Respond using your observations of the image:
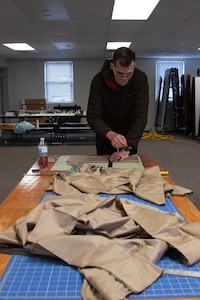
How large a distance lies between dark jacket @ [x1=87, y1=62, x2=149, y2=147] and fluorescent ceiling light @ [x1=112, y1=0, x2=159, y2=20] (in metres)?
2.45

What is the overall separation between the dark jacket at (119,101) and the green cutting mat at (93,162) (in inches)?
6.7

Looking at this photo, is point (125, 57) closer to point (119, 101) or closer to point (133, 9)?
point (119, 101)

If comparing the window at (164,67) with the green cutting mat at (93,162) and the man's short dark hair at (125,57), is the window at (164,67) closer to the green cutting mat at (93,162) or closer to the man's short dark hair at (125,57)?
the green cutting mat at (93,162)

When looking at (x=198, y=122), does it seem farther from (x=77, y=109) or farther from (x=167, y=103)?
(x=77, y=109)

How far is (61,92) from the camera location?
34.2ft

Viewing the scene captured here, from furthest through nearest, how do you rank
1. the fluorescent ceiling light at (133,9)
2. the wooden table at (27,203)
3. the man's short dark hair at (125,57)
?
the fluorescent ceiling light at (133,9) → the man's short dark hair at (125,57) → the wooden table at (27,203)

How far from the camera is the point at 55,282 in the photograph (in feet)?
2.62

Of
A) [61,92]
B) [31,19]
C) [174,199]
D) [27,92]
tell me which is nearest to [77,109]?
[61,92]

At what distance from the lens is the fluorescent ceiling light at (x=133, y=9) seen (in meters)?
4.17

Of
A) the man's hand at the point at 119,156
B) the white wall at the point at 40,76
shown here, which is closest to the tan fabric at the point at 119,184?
the man's hand at the point at 119,156

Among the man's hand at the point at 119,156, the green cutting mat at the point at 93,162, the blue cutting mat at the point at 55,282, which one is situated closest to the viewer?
the blue cutting mat at the point at 55,282

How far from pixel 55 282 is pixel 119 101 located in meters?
1.58

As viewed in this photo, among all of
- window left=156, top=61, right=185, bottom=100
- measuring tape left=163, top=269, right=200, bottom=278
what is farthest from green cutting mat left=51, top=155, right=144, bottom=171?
window left=156, top=61, right=185, bottom=100

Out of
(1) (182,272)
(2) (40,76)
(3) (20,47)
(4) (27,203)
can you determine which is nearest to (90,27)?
(3) (20,47)
